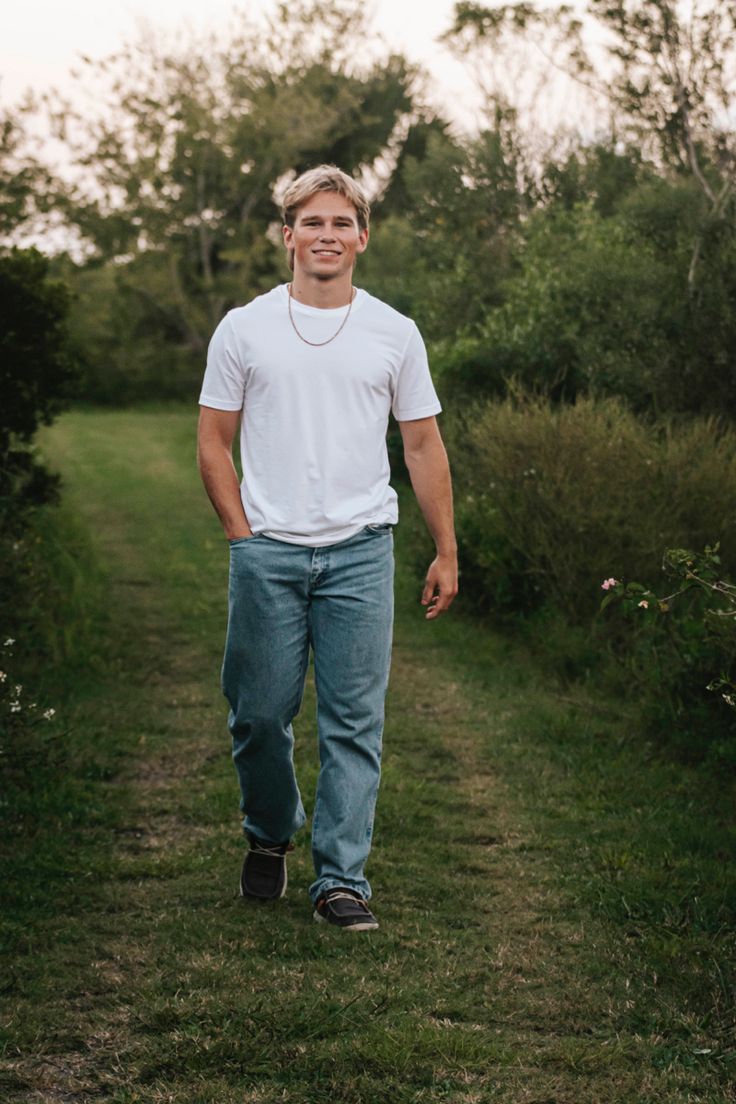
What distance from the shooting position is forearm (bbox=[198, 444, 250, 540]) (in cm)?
445

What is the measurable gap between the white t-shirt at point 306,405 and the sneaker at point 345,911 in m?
1.18

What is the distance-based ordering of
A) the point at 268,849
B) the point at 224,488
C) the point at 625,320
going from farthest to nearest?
the point at 625,320, the point at 268,849, the point at 224,488

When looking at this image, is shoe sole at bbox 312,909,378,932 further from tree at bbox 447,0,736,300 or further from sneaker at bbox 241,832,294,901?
tree at bbox 447,0,736,300

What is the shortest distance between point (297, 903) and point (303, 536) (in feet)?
4.45

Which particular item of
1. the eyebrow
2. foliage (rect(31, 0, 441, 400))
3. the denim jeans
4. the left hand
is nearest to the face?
the eyebrow

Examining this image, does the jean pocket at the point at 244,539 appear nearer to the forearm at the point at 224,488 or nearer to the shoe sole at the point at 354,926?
the forearm at the point at 224,488

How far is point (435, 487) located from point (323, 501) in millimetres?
435

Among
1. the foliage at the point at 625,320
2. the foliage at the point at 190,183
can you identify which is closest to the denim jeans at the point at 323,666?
the foliage at the point at 625,320

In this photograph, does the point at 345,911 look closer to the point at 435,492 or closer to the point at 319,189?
the point at 435,492

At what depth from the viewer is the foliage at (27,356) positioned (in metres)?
8.59

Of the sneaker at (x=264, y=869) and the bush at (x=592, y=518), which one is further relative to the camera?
the bush at (x=592, y=518)

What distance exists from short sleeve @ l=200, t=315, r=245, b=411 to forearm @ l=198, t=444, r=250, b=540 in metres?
0.15

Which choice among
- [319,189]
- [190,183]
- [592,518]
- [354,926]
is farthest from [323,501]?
[190,183]

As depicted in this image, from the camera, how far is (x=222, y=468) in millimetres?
4488
